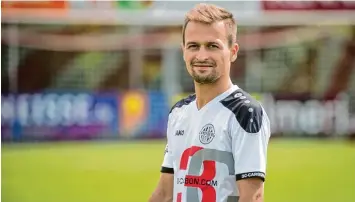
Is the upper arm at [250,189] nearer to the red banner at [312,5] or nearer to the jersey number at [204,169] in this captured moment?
the jersey number at [204,169]

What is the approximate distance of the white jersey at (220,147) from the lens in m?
1.74

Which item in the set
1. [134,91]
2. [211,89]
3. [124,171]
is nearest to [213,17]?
[211,89]

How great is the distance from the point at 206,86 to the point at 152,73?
516cm

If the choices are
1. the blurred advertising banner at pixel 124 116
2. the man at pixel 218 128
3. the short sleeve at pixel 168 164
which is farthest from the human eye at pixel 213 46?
the blurred advertising banner at pixel 124 116

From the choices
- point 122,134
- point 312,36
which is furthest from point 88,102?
point 312,36

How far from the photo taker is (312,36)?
6.93m

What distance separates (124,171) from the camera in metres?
6.84

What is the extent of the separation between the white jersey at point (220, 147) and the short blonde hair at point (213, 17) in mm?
141

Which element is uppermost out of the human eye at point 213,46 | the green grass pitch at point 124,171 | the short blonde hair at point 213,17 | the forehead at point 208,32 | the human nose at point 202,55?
the short blonde hair at point 213,17

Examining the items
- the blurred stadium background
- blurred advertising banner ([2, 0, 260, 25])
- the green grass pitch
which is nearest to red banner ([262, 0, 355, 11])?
the blurred stadium background

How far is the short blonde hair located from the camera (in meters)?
1.75

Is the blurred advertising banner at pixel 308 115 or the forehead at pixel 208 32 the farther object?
the blurred advertising banner at pixel 308 115

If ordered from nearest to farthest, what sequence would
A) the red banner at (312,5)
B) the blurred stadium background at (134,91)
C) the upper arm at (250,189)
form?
the upper arm at (250,189) < the red banner at (312,5) < the blurred stadium background at (134,91)

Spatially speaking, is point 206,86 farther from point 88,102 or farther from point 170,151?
point 88,102
